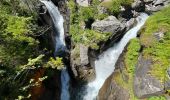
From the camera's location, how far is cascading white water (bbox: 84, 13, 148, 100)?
23047 millimetres

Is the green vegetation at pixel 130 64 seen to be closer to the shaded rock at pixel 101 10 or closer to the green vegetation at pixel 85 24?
the green vegetation at pixel 85 24

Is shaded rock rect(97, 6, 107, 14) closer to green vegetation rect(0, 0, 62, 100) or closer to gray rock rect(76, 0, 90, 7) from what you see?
gray rock rect(76, 0, 90, 7)

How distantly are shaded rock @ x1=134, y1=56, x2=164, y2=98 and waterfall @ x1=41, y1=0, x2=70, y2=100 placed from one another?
6.98 m

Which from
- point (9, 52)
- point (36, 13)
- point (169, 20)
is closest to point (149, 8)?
point (169, 20)

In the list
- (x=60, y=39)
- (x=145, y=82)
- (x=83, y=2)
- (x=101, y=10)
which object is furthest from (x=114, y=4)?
(x=145, y=82)

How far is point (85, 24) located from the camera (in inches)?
1117

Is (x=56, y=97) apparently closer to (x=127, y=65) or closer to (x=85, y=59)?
(x=85, y=59)

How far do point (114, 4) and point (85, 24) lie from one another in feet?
12.5

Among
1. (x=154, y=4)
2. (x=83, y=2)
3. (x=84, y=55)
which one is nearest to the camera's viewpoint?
(x=84, y=55)

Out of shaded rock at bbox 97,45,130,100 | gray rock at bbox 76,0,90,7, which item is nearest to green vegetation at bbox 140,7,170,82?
shaded rock at bbox 97,45,130,100

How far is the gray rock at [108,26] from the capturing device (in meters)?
26.7

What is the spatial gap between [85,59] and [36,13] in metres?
5.61

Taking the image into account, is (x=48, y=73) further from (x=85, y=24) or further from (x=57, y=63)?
(x=85, y=24)

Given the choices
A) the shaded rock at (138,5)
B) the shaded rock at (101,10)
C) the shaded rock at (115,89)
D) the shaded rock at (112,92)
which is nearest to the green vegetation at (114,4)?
the shaded rock at (101,10)
